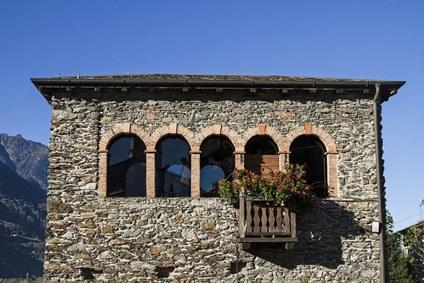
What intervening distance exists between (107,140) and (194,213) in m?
2.84

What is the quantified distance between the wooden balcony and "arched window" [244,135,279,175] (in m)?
1.44

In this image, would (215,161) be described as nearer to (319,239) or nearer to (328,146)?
(328,146)

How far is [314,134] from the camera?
17.5 m

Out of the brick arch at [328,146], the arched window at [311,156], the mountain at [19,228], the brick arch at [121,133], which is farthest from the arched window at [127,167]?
the mountain at [19,228]

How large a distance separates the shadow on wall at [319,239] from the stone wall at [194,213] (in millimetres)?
25

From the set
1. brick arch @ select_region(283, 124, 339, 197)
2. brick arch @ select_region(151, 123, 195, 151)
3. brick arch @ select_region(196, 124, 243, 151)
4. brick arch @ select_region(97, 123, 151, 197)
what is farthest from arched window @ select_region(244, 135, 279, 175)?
brick arch @ select_region(97, 123, 151, 197)

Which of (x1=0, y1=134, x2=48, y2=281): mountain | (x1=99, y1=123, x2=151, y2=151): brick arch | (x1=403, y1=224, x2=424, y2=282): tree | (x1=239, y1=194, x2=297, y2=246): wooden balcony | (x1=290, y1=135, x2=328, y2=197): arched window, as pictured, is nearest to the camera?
(x1=239, y1=194, x2=297, y2=246): wooden balcony

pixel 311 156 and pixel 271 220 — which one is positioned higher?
pixel 311 156

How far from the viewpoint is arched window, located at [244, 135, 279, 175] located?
57.4ft

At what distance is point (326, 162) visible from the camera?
690 inches

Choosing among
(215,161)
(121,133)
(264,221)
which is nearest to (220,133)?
(215,161)

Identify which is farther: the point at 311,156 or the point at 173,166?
the point at 311,156

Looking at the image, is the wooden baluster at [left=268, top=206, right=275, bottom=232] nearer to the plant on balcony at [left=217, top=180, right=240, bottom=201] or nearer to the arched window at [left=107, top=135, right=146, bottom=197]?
the plant on balcony at [left=217, top=180, right=240, bottom=201]

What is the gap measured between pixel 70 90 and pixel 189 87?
2998 millimetres
